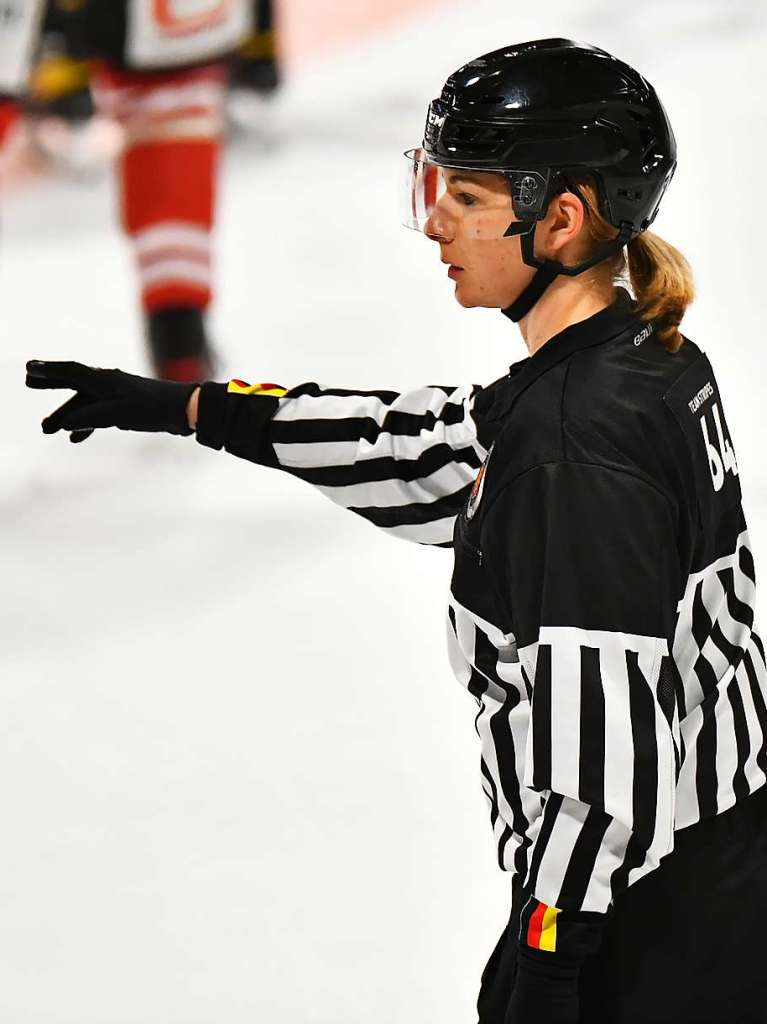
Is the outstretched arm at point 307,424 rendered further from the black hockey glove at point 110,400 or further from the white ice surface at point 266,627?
the white ice surface at point 266,627

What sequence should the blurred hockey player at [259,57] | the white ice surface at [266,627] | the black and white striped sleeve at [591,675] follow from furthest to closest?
the blurred hockey player at [259,57] < the white ice surface at [266,627] < the black and white striped sleeve at [591,675]

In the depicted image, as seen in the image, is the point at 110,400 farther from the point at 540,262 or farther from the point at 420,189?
the point at 540,262

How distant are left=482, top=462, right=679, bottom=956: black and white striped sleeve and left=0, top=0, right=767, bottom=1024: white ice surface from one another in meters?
0.76

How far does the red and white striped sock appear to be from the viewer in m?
3.31

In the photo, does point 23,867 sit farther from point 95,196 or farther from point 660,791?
point 95,196

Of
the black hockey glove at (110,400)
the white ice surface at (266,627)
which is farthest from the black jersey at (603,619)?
the white ice surface at (266,627)

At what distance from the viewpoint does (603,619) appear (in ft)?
3.14

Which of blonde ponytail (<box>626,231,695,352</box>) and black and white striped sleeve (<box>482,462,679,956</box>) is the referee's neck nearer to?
blonde ponytail (<box>626,231,695,352</box>)

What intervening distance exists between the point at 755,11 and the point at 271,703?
3.64 m

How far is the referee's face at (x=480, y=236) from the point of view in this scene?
106 cm

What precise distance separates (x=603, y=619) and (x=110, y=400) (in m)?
0.54

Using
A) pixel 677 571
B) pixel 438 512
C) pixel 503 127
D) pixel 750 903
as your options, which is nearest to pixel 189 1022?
pixel 438 512

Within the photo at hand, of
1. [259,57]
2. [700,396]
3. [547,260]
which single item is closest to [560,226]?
[547,260]

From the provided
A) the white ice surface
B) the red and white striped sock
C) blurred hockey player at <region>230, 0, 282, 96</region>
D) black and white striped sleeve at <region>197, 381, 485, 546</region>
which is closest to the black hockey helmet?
black and white striped sleeve at <region>197, 381, 485, 546</region>
